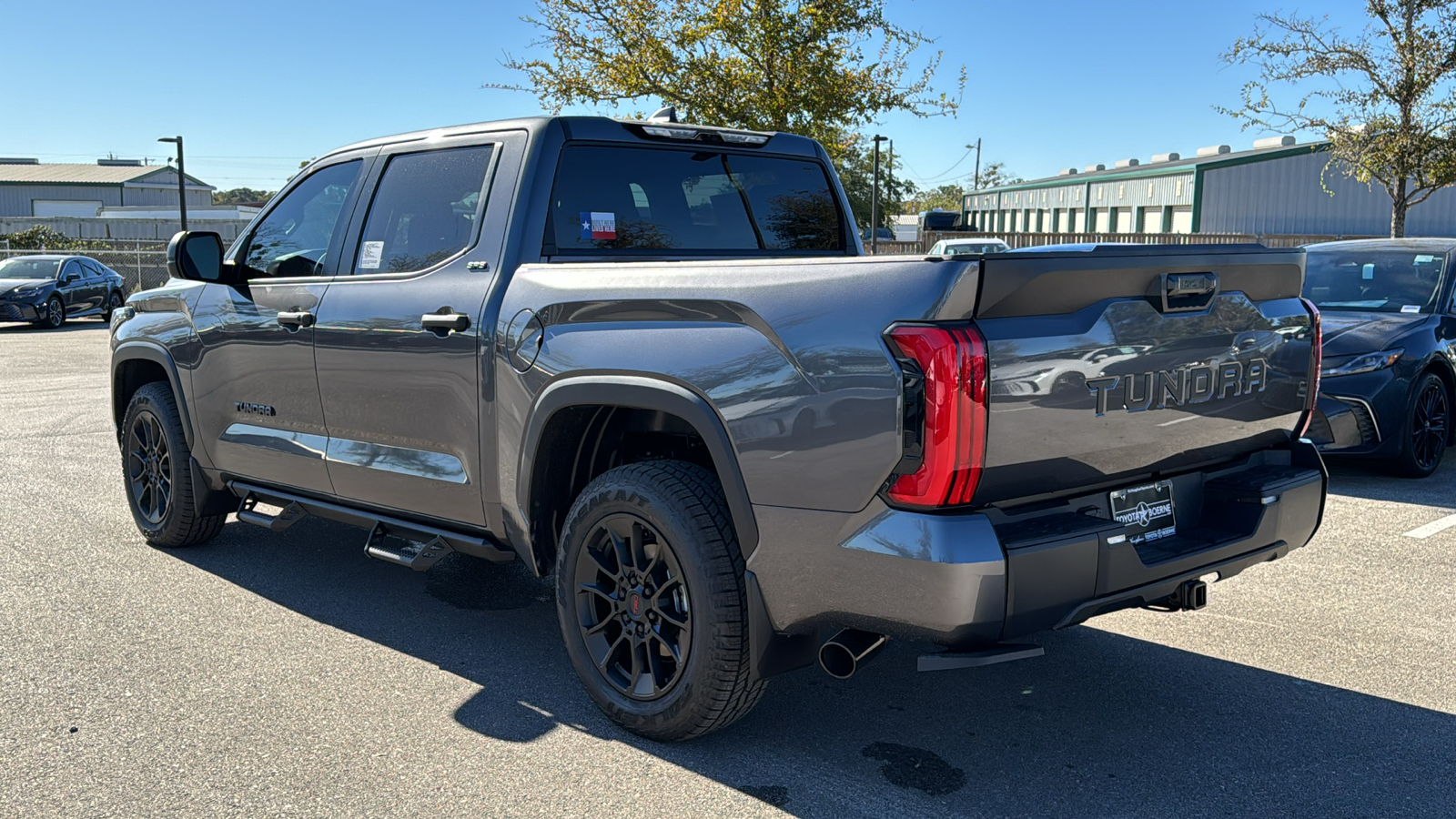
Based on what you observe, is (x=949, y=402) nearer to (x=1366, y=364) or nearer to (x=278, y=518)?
(x=278, y=518)

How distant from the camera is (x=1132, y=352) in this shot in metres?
3.24

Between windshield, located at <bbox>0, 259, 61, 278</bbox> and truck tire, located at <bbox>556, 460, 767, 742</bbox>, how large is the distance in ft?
76.9

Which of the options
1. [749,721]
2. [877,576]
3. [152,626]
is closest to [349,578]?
[152,626]

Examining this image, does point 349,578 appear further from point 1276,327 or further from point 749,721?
point 1276,327

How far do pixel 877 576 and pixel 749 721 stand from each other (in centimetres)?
108

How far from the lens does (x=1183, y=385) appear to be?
3.40 meters

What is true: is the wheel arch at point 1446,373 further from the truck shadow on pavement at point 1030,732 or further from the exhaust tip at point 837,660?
Answer: the exhaust tip at point 837,660

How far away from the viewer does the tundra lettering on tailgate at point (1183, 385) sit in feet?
10.5

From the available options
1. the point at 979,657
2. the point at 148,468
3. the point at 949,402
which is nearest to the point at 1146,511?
the point at 979,657

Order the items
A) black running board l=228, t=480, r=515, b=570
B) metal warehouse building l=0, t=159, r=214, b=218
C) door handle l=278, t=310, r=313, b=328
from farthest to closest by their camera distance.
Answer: metal warehouse building l=0, t=159, r=214, b=218
door handle l=278, t=310, r=313, b=328
black running board l=228, t=480, r=515, b=570

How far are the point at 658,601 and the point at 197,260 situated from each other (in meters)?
2.88

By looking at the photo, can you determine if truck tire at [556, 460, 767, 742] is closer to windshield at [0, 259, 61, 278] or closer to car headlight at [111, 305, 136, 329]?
car headlight at [111, 305, 136, 329]

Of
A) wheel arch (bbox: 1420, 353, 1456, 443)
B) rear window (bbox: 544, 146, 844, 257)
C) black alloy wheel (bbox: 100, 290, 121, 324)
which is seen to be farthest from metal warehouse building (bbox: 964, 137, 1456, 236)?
rear window (bbox: 544, 146, 844, 257)

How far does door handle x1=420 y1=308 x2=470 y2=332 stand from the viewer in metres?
4.15
